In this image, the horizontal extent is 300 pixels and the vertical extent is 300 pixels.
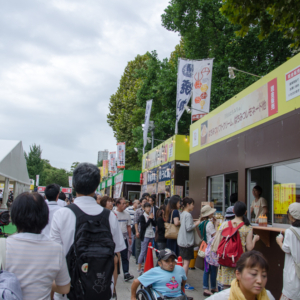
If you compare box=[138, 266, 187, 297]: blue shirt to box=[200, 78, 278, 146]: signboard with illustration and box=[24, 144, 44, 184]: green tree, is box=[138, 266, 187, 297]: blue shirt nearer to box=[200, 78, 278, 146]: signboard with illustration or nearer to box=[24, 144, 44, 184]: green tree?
box=[200, 78, 278, 146]: signboard with illustration

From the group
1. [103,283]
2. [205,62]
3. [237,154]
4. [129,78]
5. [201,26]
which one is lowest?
[103,283]

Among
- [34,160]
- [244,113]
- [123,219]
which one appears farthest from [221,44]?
[34,160]

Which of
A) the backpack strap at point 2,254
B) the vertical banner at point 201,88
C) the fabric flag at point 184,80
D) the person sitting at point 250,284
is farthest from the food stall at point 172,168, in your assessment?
the backpack strap at point 2,254

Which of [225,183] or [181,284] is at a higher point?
[225,183]

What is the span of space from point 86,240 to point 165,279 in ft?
6.36

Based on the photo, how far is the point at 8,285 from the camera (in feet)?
5.74

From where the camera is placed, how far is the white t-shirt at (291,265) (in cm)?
368

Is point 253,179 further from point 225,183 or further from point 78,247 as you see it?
point 78,247

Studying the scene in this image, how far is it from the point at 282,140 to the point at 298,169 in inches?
26.7

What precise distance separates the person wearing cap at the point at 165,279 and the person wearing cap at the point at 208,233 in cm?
218

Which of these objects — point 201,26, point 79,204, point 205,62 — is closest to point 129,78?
point 201,26

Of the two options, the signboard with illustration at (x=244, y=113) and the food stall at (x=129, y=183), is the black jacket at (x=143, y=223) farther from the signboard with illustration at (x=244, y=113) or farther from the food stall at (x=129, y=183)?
the food stall at (x=129, y=183)

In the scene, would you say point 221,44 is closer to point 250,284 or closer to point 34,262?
point 250,284

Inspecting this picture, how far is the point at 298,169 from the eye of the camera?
5.53 metres
